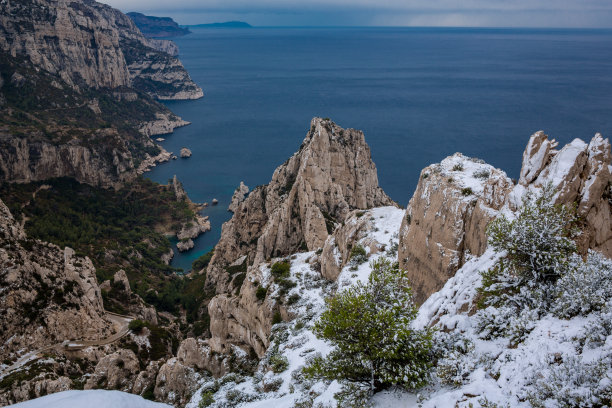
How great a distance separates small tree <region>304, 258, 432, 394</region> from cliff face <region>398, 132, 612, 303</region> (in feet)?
28.0

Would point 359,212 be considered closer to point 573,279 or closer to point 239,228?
point 573,279

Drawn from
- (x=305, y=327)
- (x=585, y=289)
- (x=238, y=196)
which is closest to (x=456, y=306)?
(x=585, y=289)

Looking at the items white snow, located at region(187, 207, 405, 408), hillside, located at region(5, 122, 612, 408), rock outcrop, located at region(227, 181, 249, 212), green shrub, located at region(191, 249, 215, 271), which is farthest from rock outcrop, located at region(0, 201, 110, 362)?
rock outcrop, located at region(227, 181, 249, 212)

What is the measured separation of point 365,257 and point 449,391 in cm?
2432

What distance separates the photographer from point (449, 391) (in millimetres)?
13352

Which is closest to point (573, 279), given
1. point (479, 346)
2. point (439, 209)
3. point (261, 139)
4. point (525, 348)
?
point (525, 348)

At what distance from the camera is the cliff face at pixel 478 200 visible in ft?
54.9

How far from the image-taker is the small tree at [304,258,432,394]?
551 inches

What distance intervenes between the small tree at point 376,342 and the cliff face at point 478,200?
8531 millimetres

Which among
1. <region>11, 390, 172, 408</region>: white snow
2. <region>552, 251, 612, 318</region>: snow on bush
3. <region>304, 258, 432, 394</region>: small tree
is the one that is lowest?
<region>11, 390, 172, 408</region>: white snow

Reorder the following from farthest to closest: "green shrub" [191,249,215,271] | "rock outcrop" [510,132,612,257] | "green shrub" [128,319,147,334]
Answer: "green shrub" [191,249,215,271]
"green shrub" [128,319,147,334]
"rock outcrop" [510,132,612,257]

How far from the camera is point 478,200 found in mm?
24031

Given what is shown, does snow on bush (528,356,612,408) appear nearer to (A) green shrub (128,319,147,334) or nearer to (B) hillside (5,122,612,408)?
(B) hillside (5,122,612,408)

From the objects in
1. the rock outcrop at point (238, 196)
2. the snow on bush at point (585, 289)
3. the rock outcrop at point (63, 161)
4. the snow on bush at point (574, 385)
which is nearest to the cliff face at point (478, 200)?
the snow on bush at point (585, 289)
